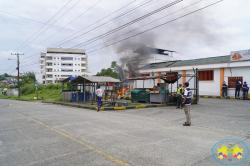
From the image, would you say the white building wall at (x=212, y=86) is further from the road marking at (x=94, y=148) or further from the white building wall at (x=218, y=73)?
the road marking at (x=94, y=148)

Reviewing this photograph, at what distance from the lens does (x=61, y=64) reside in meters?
106

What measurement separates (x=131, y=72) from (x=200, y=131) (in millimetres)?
35908

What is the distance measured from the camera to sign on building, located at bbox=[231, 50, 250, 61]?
85.7 feet

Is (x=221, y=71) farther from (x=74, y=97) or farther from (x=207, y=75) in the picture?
(x=74, y=97)

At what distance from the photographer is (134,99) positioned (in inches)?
916

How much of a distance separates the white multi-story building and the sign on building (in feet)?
259

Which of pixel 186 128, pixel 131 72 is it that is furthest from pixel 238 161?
pixel 131 72

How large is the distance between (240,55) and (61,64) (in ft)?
287

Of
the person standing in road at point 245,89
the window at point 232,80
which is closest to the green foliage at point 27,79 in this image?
the window at point 232,80

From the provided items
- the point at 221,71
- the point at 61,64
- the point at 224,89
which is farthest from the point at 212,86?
the point at 61,64

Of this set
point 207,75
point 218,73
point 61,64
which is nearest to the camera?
point 218,73

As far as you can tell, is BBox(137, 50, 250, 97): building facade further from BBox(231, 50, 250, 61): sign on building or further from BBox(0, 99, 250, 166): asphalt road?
BBox(0, 99, 250, 166): asphalt road

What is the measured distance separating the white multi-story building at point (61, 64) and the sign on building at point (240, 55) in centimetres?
7885

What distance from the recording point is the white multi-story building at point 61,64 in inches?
4043
